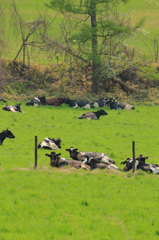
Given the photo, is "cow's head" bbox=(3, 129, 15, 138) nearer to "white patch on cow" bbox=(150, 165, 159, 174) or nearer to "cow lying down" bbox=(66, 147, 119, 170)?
"cow lying down" bbox=(66, 147, 119, 170)

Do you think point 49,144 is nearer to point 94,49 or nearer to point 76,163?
point 76,163

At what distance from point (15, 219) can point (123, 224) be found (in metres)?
2.60

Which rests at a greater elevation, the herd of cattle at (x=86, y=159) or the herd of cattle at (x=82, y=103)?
the herd of cattle at (x=86, y=159)

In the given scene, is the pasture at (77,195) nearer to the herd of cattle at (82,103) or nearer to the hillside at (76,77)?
the herd of cattle at (82,103)

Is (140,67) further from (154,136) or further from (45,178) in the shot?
(45,178)

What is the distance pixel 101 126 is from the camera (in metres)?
31.5

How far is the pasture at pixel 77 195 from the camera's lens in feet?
39.3

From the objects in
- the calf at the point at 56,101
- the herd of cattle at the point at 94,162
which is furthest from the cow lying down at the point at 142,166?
the calf at the point at 56,101

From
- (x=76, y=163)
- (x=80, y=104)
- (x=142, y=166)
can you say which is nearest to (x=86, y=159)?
(x=76, y=163)

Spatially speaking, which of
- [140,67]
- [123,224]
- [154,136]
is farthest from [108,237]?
[140,67]

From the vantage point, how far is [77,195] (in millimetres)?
15125

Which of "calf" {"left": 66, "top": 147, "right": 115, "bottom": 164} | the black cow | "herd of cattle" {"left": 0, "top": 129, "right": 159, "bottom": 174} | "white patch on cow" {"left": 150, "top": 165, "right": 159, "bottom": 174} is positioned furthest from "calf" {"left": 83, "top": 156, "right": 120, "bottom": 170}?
the black cow

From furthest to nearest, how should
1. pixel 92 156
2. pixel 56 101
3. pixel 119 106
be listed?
pixel 56 101, pixel 119 106, pixel 92 156

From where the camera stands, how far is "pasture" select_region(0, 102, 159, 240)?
1197 centimetres
